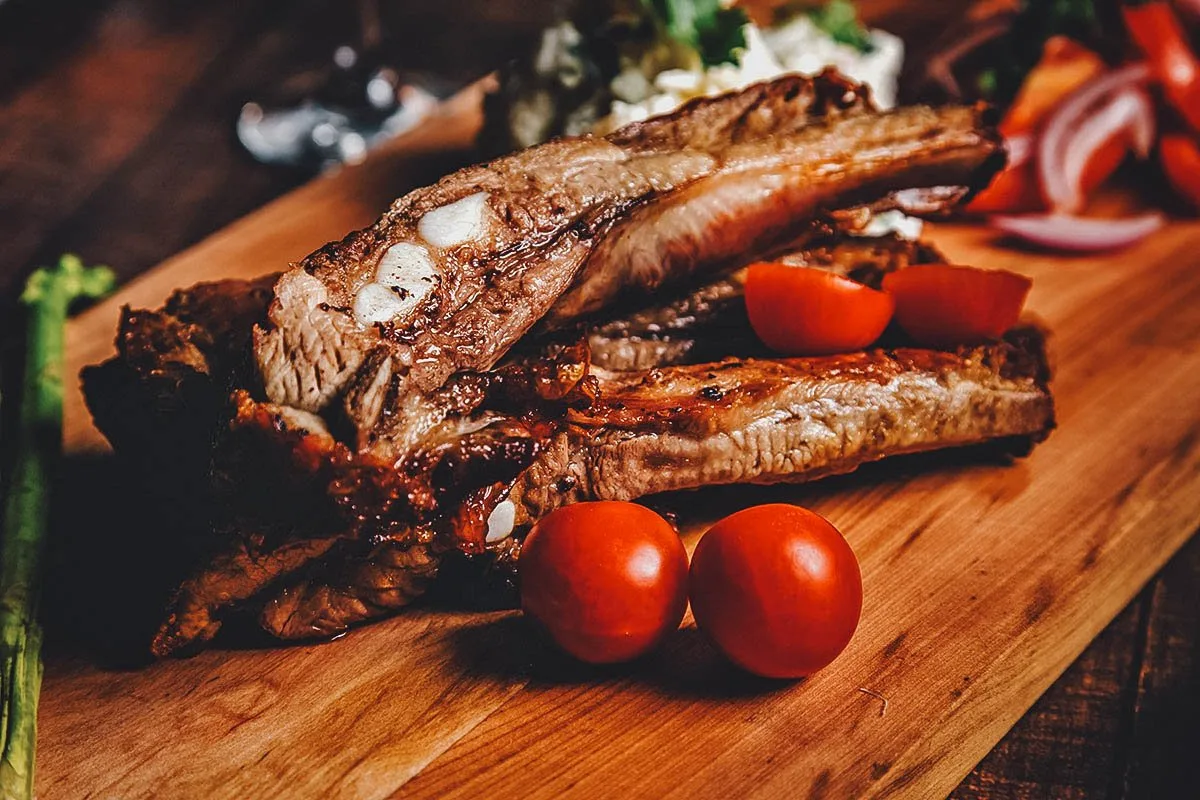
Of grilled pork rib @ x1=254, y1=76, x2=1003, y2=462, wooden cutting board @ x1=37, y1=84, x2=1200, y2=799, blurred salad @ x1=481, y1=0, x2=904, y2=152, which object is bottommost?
wooden cutting board @ x1=37, y1=84, x2=1200, y2=799

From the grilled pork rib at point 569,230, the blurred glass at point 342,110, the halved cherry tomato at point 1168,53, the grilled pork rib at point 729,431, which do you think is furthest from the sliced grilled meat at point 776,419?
the blurred glass at point 342,110

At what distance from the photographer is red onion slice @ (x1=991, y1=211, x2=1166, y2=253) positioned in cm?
439

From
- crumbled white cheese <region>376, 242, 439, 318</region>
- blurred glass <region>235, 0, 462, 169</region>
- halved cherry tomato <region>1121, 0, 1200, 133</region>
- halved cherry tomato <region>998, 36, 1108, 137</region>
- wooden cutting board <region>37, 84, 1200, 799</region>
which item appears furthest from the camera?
blurred glass <region>235, 0, 462, 169</region>

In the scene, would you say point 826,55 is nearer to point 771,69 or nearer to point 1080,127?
point 771,69

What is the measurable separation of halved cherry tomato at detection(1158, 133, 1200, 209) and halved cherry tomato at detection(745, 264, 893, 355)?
2355 mm

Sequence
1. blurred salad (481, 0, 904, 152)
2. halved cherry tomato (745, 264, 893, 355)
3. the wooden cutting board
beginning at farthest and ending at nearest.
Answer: blurred salad (481, 0, 904, 152), halved cherry tomato (745, 264, 893, 355), the wooden cutting board

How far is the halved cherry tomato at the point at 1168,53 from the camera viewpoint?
4.91 metres

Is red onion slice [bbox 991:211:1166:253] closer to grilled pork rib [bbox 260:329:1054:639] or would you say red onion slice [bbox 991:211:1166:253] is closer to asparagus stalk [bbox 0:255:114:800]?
grilled pork rib [bbox 260:329:1054:639]

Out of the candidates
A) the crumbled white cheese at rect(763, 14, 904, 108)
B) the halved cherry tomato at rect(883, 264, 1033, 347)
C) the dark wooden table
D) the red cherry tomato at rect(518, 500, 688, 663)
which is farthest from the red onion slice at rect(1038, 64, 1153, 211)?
the red cherry tomato at rect(518, 500, 688, 663)

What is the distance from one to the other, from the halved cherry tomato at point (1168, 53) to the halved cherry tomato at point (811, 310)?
2705 mm

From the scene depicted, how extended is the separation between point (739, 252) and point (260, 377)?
143 cm

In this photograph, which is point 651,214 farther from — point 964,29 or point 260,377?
point 964,29

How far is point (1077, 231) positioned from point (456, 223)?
2790 mm

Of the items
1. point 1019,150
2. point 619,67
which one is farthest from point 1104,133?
point 619,67
